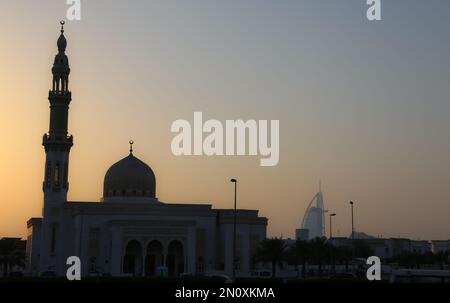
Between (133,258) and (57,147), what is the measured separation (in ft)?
40.8

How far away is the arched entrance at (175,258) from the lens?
69438mm

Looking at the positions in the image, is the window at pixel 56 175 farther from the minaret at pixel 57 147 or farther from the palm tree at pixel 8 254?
the palm tree at pixel 8 254

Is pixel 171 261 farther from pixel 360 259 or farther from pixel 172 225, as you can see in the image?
pixel 360 259

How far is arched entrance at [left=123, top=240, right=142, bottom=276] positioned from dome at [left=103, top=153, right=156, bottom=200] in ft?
22.0

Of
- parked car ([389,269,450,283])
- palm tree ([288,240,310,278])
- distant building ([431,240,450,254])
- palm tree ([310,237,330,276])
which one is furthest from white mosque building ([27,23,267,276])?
distant building ([431,240,450,254])

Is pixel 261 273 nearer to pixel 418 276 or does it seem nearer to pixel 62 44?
pixel 62 44

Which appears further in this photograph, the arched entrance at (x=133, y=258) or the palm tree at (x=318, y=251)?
Result: the palm tree at (x=318, y=251)

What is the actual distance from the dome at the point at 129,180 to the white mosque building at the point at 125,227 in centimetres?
10

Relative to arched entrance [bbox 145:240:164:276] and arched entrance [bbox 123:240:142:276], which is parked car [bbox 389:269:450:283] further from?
arched entrance [bbox 123:240:142:276]

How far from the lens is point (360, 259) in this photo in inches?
3716

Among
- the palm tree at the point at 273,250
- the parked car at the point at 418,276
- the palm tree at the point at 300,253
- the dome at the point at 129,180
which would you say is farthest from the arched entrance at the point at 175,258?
the parked car at the point at 418,276

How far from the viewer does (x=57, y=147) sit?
70688 millimetres
